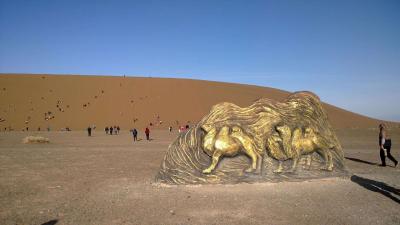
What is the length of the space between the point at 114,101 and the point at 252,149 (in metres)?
70.7

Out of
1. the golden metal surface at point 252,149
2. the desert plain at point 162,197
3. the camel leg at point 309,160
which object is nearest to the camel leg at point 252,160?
the golden metal surface at point 252,149

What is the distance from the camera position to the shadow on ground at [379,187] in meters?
9.38

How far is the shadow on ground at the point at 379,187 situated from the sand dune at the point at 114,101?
53.8 meters

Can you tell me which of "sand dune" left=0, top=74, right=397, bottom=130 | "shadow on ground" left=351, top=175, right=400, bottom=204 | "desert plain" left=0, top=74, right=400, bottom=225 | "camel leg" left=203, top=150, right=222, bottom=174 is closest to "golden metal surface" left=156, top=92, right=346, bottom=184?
"camel leg" left=203, top=150, right=222, bottom=174

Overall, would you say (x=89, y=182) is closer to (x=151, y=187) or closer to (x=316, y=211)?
(x=151, y=187)

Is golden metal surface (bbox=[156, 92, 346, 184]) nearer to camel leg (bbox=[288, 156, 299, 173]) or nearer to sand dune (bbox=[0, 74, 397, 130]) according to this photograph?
camel leg (bbox=[288, 156, 299, 173])

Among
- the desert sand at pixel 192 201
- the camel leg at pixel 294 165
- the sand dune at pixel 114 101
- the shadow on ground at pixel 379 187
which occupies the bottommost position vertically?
the desert sand at pixel 192 201

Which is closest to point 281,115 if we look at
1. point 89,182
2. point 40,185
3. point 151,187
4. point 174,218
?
point 151,187

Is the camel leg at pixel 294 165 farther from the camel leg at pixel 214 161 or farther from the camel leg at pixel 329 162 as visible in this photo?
the camel leg at pixel 214 161

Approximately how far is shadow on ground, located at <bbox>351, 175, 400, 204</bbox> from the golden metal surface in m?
0.60

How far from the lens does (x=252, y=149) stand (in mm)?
10664

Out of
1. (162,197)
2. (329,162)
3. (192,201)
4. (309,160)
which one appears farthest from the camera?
(329,162)

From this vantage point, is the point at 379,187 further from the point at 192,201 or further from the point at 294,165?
the point at 192,201

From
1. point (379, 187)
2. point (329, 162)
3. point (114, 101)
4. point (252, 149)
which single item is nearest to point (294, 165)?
point (329, 162)
